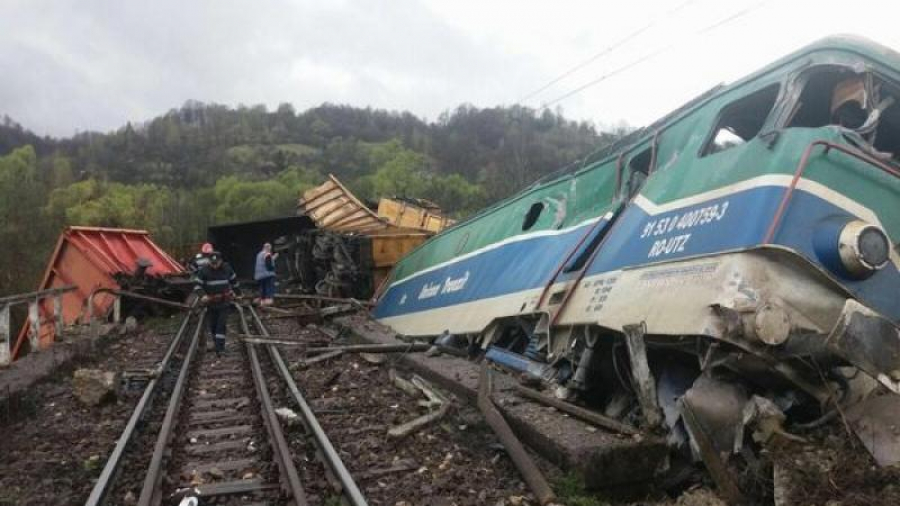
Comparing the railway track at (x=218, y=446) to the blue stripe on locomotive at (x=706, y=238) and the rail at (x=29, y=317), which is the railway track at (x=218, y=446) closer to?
the rail at (x=29, y=317)

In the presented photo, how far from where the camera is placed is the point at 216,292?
10969 mm

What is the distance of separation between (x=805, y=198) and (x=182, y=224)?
5620cm

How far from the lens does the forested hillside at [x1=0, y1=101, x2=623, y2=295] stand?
3472 centimetres

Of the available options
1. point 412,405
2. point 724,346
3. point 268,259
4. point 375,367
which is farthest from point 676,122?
point 268,259

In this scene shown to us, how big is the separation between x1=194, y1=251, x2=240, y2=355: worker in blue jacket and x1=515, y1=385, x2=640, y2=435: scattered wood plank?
6.45 m

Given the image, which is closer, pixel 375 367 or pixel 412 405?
pixel 412 405

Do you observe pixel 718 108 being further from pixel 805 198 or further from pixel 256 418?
pixel 256 418

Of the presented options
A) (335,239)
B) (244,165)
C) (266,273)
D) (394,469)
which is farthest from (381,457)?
(244,165)

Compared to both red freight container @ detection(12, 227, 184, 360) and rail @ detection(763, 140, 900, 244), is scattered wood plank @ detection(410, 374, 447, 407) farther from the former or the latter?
red freight container @ detection(12, 227, 184, 360)

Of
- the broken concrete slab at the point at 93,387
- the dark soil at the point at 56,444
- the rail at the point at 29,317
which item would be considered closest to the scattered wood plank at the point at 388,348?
the dark soil at the point at 56,444

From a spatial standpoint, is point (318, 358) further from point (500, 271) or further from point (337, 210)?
point (337, 210)

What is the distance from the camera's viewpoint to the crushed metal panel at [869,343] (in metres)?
3.82

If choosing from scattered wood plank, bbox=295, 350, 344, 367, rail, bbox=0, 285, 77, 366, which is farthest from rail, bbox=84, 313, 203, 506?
rail, bbox=0, 285, 77, 366

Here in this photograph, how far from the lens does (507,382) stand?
6.65 meters
